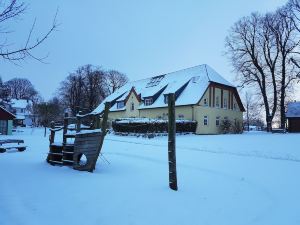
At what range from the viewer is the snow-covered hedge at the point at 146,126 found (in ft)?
96.4

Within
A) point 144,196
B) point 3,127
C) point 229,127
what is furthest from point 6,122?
point 144,196

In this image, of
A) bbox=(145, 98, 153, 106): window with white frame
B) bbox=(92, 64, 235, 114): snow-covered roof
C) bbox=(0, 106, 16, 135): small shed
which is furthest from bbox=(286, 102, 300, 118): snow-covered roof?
bbox=(0, 106, 16, 135): small shed

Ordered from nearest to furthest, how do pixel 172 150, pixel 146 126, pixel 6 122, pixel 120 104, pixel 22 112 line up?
pixel 172 150 → pixel 146 126 → pixel 6 122 → pixel 120 104 → pixel 22 112

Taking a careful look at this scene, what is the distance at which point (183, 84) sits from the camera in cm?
3947

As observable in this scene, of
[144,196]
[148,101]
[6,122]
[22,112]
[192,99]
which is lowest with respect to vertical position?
[144,196]

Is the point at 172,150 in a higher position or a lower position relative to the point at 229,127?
lower

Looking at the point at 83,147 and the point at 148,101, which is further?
the point at 148,101

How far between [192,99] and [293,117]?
15.5 m

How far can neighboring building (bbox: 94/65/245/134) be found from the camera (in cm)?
3662

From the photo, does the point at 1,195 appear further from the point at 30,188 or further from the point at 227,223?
the point at 227,223

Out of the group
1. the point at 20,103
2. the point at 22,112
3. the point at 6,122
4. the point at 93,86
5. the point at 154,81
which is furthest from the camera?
the point at 22,112

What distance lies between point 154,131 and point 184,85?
39.1 feet

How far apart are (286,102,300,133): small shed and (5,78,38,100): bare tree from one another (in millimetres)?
75790

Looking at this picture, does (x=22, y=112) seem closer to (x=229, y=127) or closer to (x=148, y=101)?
(x=148, y=101)
